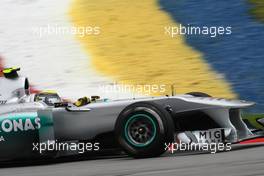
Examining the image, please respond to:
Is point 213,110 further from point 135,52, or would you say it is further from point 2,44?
point 2,44

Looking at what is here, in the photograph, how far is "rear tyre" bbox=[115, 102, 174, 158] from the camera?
6.87 m

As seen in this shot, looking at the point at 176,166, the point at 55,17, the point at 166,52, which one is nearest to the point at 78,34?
the point at 55,17

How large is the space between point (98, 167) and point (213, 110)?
1504mm

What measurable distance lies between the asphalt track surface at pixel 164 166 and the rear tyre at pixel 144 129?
0.13 metres

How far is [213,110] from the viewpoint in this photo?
723 cm
